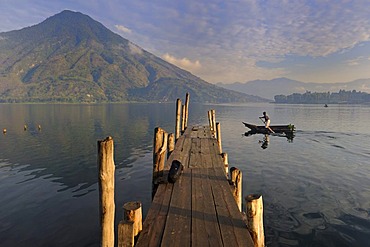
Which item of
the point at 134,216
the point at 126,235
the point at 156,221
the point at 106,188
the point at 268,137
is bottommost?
the point at 268,137

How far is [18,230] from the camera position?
436 inches

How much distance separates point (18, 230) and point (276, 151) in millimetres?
24780

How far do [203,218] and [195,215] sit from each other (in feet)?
0.85

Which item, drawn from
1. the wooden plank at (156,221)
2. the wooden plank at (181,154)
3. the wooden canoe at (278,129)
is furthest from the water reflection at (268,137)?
the wooden plank at (156,221)

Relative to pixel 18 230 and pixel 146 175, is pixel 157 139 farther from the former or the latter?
pixel 146 175

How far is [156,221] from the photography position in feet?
19.5

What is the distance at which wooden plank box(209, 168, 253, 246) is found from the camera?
5.07 m

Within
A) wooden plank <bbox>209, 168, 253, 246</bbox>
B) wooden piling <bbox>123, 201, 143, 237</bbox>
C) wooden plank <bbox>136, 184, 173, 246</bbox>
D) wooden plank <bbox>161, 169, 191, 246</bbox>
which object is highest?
wooden piling <bbox>123, 201, 143, 237</bbox>

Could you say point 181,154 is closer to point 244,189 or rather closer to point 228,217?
point 244,189

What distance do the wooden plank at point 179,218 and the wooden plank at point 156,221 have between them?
0.42 feet

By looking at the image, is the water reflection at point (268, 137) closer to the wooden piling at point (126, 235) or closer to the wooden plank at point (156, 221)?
the wooden plank at point (156, 221)

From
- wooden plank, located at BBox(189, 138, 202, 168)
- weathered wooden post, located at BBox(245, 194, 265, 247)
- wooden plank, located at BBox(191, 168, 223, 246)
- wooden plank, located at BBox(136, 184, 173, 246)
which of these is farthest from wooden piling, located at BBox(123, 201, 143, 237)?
wooden plank, located at BBox(189, 138, 202, 168)

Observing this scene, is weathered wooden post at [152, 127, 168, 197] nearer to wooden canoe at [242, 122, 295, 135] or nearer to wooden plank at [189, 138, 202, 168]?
wooden plank at [189, 138, 202, 168]

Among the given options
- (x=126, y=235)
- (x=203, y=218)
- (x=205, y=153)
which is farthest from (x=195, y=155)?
(x=126, y=235)
